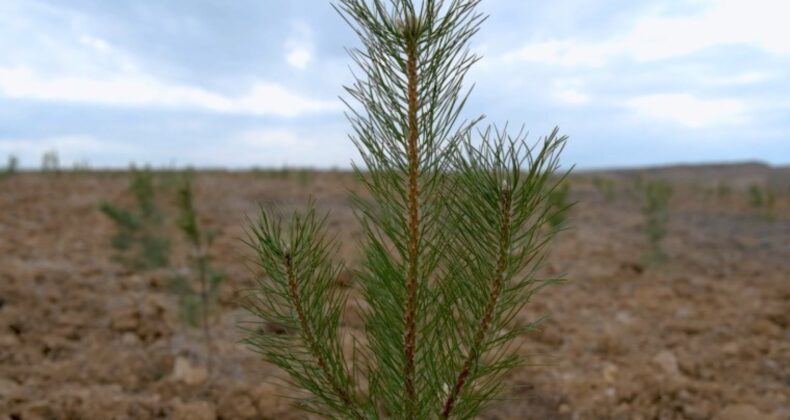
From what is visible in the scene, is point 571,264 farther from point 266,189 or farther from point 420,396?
point 266,189

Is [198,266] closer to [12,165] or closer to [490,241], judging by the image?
[490,241]

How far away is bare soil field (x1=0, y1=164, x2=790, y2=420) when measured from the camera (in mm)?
3229

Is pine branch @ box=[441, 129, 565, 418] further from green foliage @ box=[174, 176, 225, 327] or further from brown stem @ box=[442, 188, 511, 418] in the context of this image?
green foliage @ box=[174, 176, 225, 327]

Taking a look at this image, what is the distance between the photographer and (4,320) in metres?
4.20

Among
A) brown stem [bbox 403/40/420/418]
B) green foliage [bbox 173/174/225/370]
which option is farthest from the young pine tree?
green foliage [bbox 173/174/225/370]

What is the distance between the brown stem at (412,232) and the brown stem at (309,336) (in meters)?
0.16

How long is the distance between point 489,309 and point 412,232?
27 cm

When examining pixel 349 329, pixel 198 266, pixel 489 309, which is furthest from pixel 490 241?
pixel 198 266

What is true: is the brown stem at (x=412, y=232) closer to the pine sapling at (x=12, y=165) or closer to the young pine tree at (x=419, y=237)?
the young pine tree at (x=419, y=237)

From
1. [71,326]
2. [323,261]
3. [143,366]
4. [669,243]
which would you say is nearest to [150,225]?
[71,326]

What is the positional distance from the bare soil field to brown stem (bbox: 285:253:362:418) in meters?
0.13

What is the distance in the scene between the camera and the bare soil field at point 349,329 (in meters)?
3.23

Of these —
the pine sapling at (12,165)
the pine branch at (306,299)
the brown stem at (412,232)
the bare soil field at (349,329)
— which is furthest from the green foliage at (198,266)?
the pine sapling at (12,165)

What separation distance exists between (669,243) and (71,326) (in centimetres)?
869
